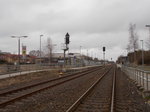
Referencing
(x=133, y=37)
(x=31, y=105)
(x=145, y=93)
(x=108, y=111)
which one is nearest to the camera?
(x=108, y=111)

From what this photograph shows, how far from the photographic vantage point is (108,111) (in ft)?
28.1

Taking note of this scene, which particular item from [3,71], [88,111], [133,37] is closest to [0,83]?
[3,71]

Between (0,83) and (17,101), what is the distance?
410 inches

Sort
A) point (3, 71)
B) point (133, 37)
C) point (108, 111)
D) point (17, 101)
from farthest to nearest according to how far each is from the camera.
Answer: point (133, 37) → point (3, 71) → point (17, 101) → point (108, 111)

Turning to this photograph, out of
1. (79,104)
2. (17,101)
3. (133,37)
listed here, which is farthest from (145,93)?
(133,37)

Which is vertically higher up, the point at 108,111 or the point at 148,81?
the point at 148,81

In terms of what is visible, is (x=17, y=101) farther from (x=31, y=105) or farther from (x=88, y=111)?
A: (x=88, y=111)

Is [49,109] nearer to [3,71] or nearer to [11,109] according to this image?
[11,109]

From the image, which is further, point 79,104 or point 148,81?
point 148,81

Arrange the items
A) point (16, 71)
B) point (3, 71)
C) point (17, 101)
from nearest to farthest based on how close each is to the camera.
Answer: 1. point (17, 101)
2. point (3, 71)
3. point (16, 71)

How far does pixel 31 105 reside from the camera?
32.2ft

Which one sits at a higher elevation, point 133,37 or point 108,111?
point 133,37

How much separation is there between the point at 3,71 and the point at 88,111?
72.8 ft

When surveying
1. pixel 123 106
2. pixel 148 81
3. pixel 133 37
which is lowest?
pixel 123 106
